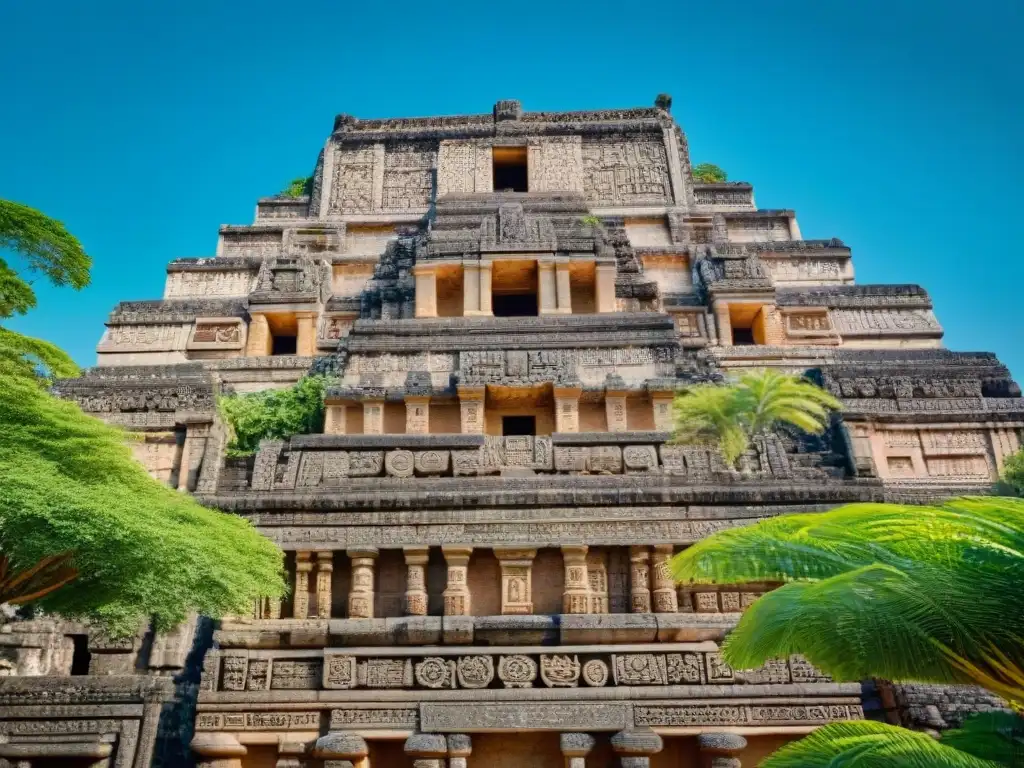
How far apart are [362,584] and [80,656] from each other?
604 centimetres

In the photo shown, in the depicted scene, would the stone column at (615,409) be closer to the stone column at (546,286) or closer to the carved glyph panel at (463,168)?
the stone column at (546,286)

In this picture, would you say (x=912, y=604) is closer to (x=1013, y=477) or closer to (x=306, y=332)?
(x=1013, y=477)

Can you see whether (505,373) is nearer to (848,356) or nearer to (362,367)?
(362,367)

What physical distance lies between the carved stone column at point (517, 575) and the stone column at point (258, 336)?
14886mm

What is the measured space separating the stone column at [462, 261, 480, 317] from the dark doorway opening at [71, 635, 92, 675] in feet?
34.8

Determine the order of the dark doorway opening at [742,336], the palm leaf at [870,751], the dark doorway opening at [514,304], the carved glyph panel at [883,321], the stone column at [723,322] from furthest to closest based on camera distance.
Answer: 1. the dark doorway opening at [742,336]
2. the carved glyph panel at [883,321]
3. the stone column at [723,322]
4. the dark doorway opening at [514,304]
5. the palm leaf at [870,751]

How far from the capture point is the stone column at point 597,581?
31.6ft

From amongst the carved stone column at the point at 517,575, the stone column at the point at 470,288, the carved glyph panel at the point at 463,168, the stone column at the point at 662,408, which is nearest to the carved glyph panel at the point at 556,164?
the carved glyph panel at the point at 463,168

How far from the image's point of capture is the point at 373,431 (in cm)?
1534

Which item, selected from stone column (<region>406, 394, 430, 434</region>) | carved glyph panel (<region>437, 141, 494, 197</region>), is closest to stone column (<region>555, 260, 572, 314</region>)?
stone column (<region>406, 394, 430, 434</region>)

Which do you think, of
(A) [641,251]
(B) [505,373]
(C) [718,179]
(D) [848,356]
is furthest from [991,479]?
(C) [718,179]

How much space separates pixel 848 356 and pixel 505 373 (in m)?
10.1

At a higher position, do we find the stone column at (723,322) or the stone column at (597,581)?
the stone column at (723,322)

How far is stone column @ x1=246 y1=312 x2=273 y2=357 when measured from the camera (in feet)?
74.6
